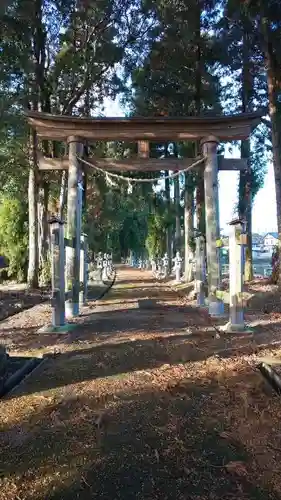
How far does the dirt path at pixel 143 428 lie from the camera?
91.4 inches

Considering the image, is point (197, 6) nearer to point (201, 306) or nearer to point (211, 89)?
point (211, 89)

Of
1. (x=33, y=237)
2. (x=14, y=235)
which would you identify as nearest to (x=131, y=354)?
(x=33, y=237)

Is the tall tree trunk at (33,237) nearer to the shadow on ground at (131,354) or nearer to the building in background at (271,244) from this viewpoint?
the building in background at (271,244)

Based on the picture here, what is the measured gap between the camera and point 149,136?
8.77 metres

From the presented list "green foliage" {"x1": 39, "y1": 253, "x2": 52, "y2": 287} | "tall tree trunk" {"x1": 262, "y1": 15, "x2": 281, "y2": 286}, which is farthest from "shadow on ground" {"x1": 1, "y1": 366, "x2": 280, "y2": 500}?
"green foliage" {"x1": 39, "y1": 253, "x2": 52, "y2": 287}

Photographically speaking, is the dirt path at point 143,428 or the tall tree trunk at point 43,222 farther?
the tall tree trunk at point 43,222

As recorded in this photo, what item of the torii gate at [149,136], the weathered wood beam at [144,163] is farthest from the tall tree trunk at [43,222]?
the torii gate at [149,136]

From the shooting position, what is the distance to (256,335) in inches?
247

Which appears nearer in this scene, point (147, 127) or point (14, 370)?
point (14, 370)

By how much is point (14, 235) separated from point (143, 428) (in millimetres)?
15611

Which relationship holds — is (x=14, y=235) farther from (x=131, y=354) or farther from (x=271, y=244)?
(x=131, y=354)

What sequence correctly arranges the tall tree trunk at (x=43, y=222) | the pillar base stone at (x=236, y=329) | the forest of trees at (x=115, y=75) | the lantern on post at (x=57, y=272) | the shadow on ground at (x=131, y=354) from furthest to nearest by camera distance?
the tall tree trunk at (x=43, y=222) < the forest of trees at (x=115, y=75) < the lantern on post at (x=57, y=272) < the pillar base stone at (x=236, y=329) < the shadow on ground at (x=131, y=354)

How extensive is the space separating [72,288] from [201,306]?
3123 mm

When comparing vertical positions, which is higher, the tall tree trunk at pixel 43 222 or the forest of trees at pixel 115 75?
the forest of trees at pixel 115 75
